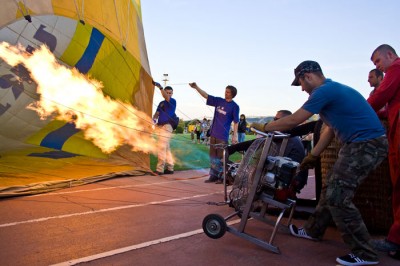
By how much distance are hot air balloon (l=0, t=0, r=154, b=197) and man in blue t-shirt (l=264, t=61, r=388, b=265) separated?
4373 mm

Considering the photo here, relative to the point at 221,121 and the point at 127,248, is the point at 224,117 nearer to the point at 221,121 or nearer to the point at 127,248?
the point at 221,121

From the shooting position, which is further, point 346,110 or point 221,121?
point 221,121

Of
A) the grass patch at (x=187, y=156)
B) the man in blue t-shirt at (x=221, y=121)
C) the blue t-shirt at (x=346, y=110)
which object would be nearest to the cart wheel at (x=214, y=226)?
the blue t-shirt at (x=346, y=110)

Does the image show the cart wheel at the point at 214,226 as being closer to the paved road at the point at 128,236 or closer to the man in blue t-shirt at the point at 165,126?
the paved road at the point at 128,236

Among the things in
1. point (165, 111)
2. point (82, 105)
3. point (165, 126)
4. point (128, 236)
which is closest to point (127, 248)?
point (128, 236)

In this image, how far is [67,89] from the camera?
287 inches

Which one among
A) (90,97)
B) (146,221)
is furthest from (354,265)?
(90,97)

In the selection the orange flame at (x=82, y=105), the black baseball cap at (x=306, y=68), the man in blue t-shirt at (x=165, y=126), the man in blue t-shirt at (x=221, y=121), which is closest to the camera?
the black baseball cap at (x=306, y=68)

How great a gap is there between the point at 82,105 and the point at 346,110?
18.2ft

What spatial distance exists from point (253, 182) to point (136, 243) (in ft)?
4.43

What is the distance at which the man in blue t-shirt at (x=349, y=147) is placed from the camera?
3344 mm

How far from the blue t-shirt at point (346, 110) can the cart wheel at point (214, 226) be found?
142cm

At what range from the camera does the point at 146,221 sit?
15.2ft

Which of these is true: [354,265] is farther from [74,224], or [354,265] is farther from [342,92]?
[74,224]
